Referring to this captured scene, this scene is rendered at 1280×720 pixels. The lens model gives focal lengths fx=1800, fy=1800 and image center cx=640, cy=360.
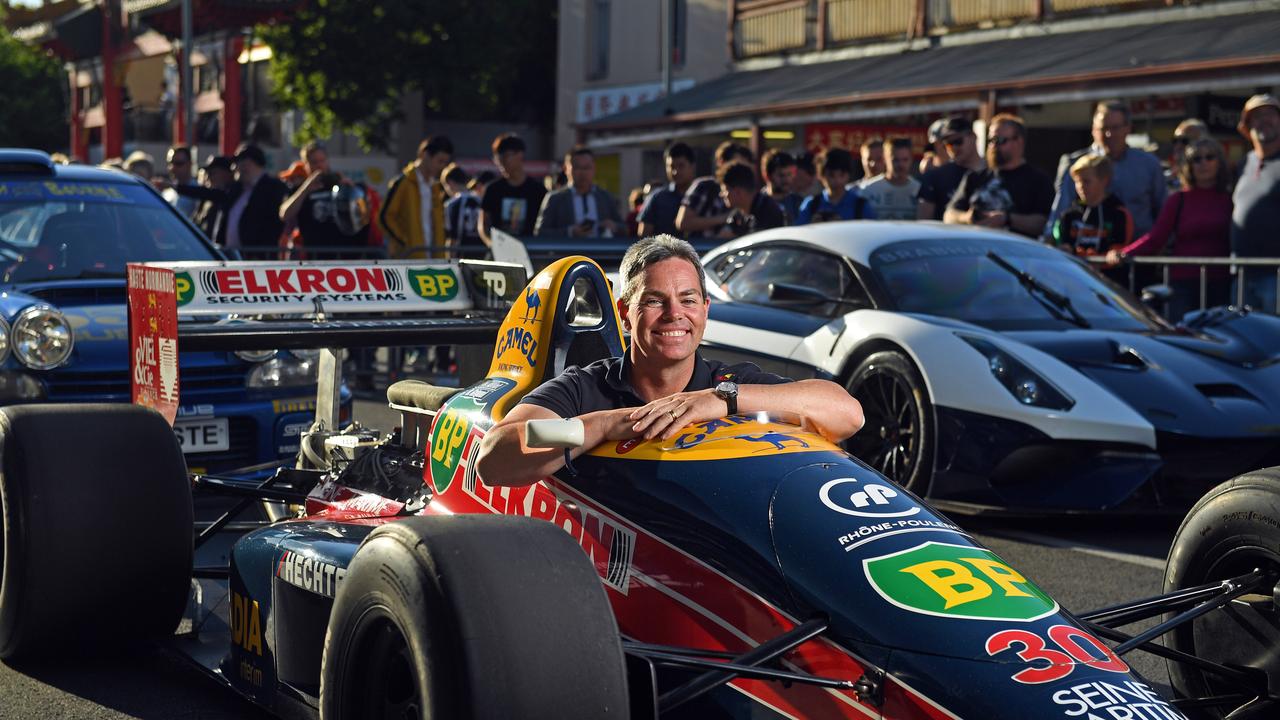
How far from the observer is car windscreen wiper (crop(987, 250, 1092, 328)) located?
874 cm

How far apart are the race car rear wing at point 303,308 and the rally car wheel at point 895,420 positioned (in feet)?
7.52

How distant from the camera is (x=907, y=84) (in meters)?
21.2

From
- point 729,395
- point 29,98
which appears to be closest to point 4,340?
point 729,395

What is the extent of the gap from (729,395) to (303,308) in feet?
8.38

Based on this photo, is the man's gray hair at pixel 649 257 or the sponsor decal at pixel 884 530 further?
the man's gray hair at pixel 649 257

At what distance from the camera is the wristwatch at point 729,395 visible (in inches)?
166

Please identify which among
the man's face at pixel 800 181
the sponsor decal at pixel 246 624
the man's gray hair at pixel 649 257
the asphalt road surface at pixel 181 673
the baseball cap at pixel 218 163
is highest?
the baseball cap at pixel 218 163

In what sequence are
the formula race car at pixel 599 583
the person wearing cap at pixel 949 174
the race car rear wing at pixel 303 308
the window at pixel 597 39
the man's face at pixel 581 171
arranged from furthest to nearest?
the window at pixel 597 39 → the man's face at pixel 581 171 → the person wearing cap at pixel 949 174 → the race car rear wing at pixel 303 308 → the formula race car at pixel 599 583

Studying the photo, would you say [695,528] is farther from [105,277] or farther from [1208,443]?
[105,277]

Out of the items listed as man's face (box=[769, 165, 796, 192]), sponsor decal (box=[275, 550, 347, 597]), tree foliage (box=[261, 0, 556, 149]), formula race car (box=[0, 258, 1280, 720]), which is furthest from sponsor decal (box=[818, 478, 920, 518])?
tree foliage (box=[261, 0, 556, 149])

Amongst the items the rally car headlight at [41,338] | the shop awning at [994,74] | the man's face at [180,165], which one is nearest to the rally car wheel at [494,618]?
the rally car headlight at [41,338]

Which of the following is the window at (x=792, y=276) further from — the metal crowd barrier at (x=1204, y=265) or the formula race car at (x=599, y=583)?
the formula race car at (x=599, y=583)

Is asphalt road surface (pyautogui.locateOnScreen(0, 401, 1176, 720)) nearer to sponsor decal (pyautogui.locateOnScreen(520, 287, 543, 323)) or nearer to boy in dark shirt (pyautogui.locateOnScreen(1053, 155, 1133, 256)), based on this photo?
sponsor decal (pyautogui.locateOnScreen(520, 287, 543, 323))

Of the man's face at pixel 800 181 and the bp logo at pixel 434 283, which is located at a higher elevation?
the man's face at pixel 800 181
